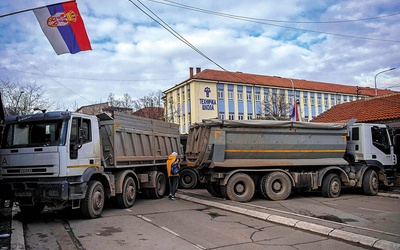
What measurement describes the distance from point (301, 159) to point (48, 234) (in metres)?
8.63

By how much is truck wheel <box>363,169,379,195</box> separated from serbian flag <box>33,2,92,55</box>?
11.0 m

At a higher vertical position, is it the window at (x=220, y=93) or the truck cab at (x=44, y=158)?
the window at (x=220, y=93)

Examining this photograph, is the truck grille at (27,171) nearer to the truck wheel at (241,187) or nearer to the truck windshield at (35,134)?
the truck windshield at (35,134)

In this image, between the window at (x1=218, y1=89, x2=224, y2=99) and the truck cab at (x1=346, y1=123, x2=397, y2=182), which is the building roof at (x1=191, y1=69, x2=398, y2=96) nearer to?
the window at (x1=218, y1=89, x2=224, y2=99)

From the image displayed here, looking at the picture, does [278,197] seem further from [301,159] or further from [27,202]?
[27,202]

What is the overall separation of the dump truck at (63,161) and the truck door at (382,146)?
377 inches

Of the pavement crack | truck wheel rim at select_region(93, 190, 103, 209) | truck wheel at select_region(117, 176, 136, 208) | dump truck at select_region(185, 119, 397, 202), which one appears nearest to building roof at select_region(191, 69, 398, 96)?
dump truck at select_region(185, 119, 397, 202)

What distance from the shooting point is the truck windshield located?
8523 millimetres

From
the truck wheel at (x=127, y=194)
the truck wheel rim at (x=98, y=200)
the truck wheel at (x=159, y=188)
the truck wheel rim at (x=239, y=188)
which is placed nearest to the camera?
the truck wheel rim at (x=98, y=200)

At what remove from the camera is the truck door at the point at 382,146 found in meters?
13.5

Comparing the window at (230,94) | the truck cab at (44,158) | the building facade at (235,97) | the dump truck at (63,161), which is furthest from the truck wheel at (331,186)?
the window at (230,94)

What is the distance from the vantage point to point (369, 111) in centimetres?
1953

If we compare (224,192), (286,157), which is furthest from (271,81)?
(224,192)

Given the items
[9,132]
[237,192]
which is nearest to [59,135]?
[9,132]
